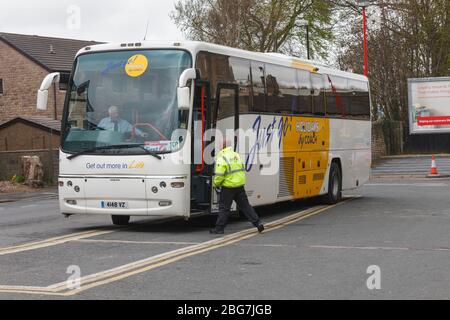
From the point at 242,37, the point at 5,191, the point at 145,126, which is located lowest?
the point at 5,191

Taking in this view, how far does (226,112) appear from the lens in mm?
14617

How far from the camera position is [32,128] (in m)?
40.8

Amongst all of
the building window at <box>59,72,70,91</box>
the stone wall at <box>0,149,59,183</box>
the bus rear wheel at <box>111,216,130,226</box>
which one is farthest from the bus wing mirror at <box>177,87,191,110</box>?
the stone wall at <box>0,149,59,183</box>

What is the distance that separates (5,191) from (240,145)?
18152 mm

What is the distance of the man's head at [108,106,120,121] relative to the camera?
13602 mm

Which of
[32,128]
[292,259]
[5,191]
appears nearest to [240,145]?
[292,259]

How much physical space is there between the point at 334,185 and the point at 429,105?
2047cm

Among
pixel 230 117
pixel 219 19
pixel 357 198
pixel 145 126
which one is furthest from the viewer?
pixel 219 19

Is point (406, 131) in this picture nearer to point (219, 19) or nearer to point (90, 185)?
point (219, 19)

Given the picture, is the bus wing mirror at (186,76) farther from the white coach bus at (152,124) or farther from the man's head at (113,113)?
the man's head at (113,113)

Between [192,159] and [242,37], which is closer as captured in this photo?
[192,159]

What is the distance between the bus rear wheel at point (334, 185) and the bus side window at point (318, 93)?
1658 millimetres
